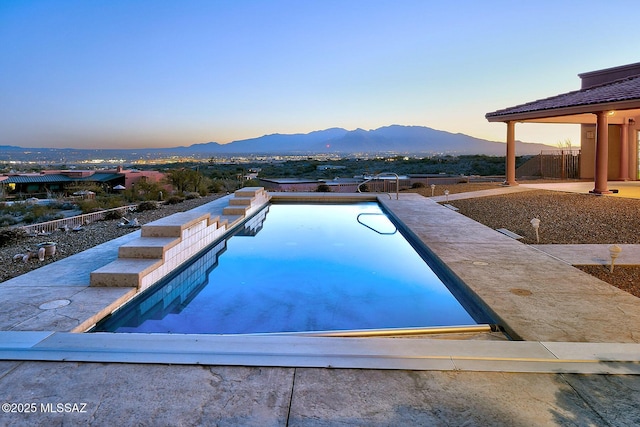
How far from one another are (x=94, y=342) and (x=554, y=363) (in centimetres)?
322

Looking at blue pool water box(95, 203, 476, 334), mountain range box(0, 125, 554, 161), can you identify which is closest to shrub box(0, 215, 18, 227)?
blue pool water box(95, 203, 476, 334)

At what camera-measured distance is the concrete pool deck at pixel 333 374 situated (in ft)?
7.27

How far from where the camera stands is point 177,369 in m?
2.71

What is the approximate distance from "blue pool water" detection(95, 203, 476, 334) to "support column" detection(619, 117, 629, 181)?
1320 cm

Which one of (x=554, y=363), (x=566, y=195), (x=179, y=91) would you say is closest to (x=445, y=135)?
(x=179, y=91)

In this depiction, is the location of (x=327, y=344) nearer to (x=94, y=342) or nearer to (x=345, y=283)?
(x=94, y=342)

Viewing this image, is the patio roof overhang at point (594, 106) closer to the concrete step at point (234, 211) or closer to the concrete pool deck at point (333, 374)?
the concrete pool deck at point (333, 374)

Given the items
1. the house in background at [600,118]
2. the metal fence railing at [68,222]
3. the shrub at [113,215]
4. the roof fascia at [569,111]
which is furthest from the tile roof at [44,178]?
the house in background at [600,118]

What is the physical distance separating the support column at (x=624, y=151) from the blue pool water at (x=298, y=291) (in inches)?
520

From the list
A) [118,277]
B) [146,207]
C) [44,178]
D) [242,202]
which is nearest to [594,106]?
[242,202]

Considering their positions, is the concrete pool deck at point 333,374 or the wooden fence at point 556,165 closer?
the concrete pool deck at point 333,374

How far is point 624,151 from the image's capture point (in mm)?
16938

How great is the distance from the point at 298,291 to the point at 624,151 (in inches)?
678

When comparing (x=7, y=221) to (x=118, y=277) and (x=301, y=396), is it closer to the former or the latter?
(x=118, y=277)
